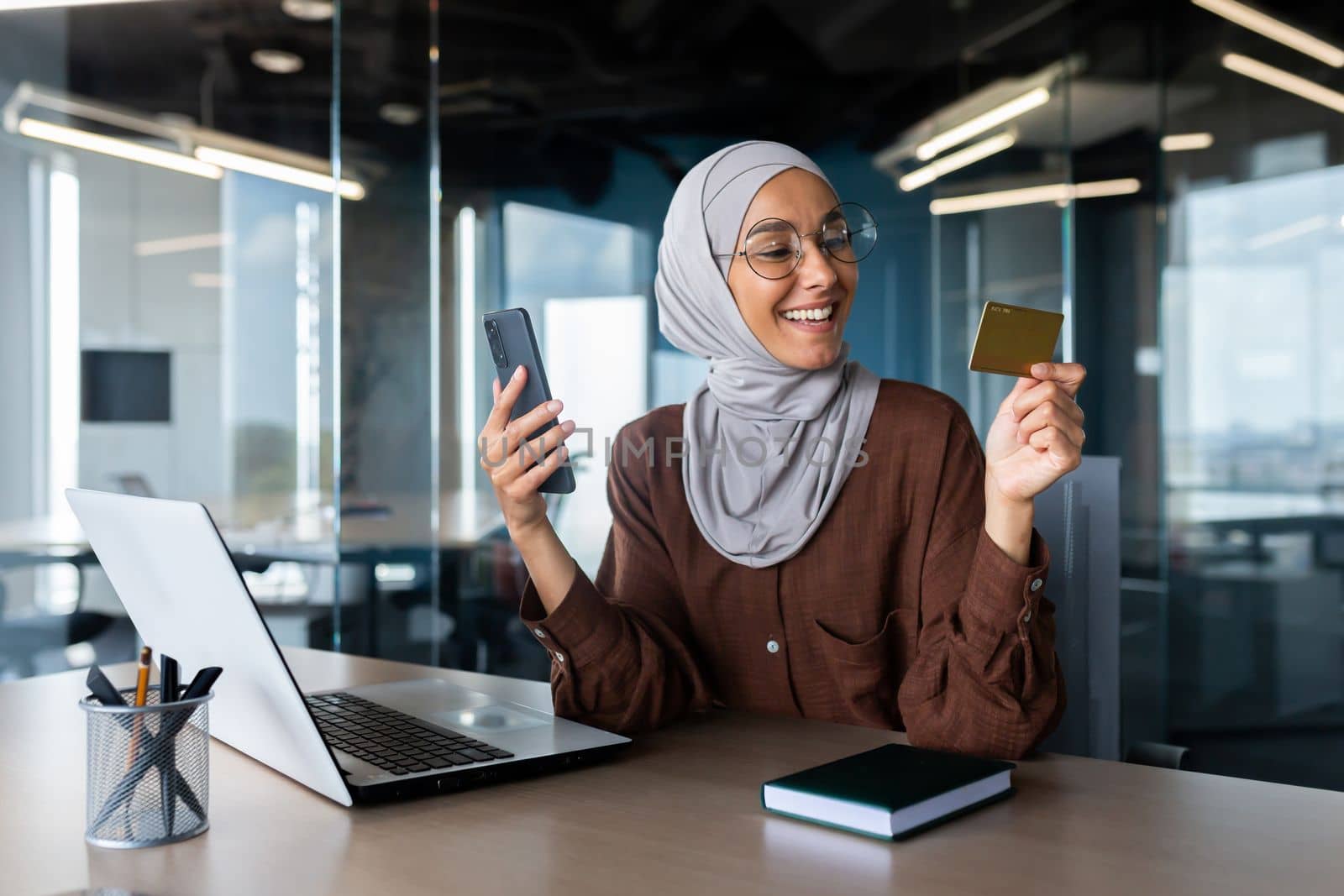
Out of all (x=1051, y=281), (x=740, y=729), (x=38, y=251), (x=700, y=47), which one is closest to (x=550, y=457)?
(x=740, y=729)

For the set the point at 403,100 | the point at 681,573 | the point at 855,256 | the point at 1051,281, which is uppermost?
the point at 403,100

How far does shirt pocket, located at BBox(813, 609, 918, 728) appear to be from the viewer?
1.28 meters

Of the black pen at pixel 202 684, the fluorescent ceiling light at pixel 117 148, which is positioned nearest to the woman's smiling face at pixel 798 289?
the black pen at pixel 202 684

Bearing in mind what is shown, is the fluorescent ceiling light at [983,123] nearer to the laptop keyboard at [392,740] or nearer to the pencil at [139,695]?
the laptop keyboard at [392,740]

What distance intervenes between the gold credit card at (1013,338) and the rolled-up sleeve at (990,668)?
17 centimetres

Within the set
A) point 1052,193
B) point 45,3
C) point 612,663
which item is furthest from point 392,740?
point 45,3

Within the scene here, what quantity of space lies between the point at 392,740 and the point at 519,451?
290mm

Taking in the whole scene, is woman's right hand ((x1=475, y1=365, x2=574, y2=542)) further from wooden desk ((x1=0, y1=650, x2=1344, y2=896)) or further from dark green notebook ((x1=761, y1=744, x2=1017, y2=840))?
dark green notebook ((x1=761, y1=744, x2=1017, y2=840))

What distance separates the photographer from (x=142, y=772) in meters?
0.76

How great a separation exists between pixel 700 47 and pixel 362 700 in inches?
110

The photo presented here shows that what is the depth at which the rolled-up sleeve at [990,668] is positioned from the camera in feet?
3.25

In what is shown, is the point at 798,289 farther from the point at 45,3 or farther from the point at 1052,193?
the point at 45,3

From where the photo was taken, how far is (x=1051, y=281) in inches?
122

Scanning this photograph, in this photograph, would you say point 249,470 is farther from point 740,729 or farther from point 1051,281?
point 740,729
